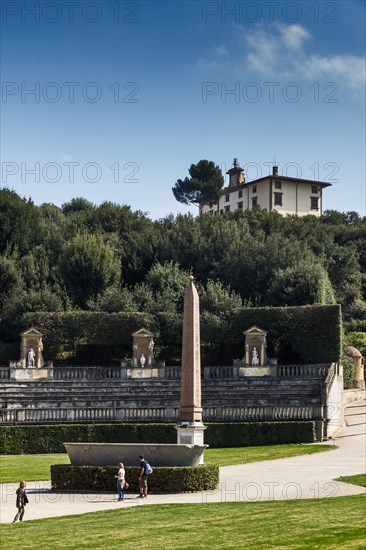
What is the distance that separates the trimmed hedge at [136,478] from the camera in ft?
92.5

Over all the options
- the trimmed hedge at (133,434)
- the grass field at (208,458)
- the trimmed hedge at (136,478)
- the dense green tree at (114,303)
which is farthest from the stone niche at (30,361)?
the trimmed hedge at (136,478)

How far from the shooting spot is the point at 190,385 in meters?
32.1

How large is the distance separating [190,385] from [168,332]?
77.9 ft

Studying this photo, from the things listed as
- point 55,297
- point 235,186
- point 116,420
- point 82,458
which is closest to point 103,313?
point 55,297

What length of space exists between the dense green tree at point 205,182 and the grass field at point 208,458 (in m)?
65.3

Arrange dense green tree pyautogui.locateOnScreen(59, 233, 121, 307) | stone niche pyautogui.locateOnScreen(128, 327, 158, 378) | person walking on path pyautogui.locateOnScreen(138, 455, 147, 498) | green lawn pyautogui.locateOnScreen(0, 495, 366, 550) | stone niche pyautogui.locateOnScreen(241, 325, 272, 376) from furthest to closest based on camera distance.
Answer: dense green tree pyautogui.locateOnScreen(59, 233, 121, 307) → stone niche pyautogui.locateOnScreen(128, 327, 158, 378) → stone niche pyautogui.locateOnScreen(241, 325, 272, 376) → person walking on path pyautogui.locateOnScreen(138, 455, 147, 498) → green lawn pyautogui.locateOnScreen(0, 495, 366, 550)

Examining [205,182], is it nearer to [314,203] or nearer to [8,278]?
[314,203]

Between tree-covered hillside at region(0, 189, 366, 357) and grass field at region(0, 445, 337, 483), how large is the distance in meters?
19.1

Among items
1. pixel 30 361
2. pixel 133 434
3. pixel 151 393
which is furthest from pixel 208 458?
pixel 30 361

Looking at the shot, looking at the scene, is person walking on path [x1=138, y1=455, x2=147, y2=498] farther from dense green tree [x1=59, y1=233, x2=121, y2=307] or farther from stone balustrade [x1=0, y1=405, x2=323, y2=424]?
dense green tree [x1=59, y1=233, x2=121, y2=307]

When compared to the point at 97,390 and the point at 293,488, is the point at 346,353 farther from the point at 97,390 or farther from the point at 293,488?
the point at 293,488

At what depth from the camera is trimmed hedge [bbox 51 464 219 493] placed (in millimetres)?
→ 28188

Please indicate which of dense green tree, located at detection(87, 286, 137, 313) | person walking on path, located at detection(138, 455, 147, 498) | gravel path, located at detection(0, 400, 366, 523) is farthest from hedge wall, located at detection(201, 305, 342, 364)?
person walking on path, located at detection(138, 455, 147, 498)

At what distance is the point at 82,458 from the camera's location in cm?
2953
